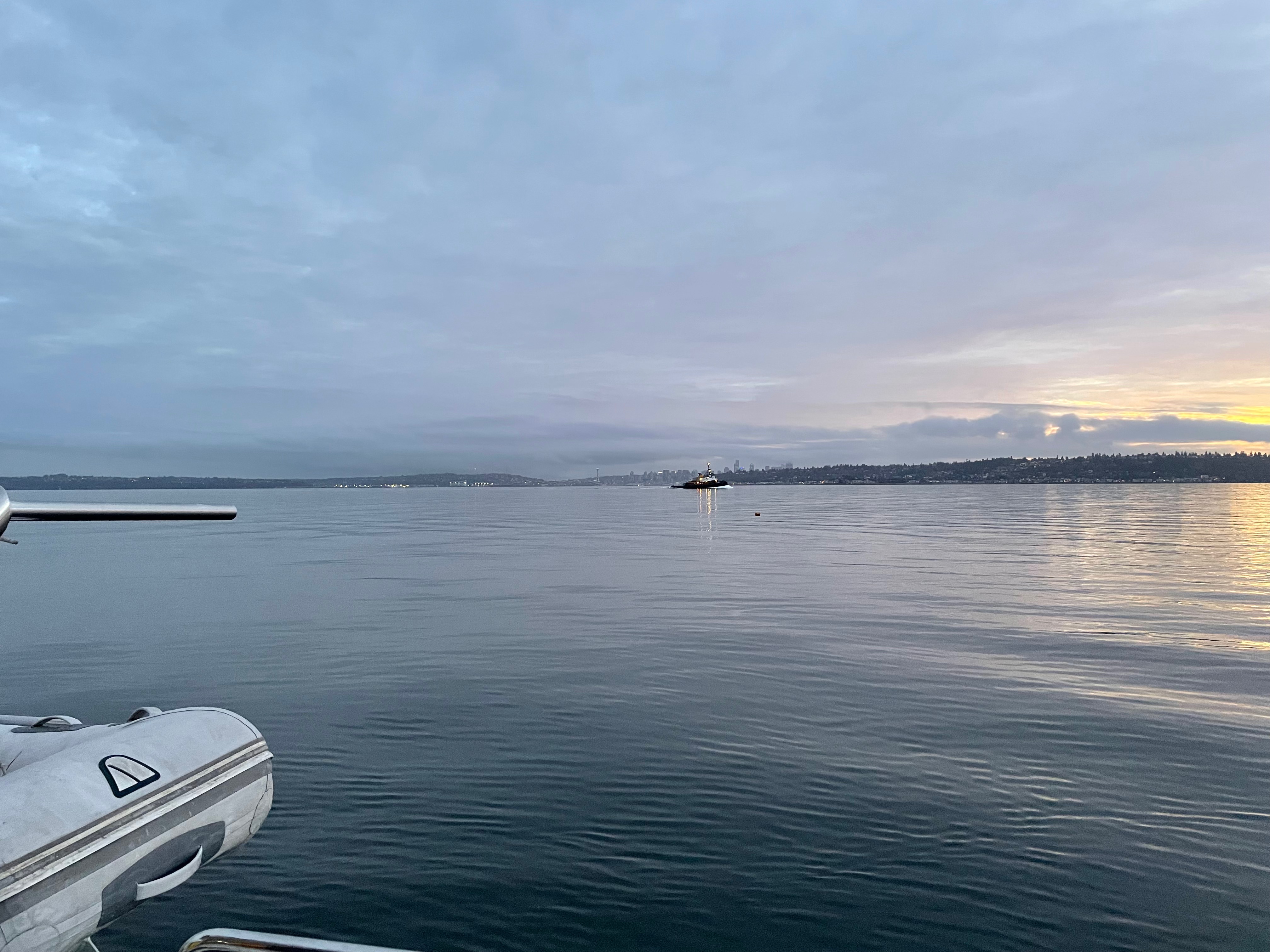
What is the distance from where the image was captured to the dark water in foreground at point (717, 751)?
23.0ft

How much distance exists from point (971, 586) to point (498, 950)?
25.2 metres

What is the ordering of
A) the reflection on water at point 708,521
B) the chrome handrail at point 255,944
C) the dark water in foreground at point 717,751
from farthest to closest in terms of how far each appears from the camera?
the reflection on water at point 708,521, the dark water in foreground at point 717,751, the chrome handrail at point 255,944

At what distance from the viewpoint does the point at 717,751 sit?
10945 millimetres

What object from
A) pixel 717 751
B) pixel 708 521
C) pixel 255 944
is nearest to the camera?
pixel 255 944

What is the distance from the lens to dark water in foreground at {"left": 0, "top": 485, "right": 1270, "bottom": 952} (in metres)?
7.00

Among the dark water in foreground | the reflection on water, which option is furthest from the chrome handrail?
the reflection on water

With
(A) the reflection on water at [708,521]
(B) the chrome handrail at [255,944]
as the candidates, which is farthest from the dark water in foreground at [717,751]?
(A) the reflection on water at [708,521]

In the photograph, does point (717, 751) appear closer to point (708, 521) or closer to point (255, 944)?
point (255, 944)

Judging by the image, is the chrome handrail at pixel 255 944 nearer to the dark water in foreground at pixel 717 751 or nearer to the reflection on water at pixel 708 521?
the dark water in foreground at pixel 717 751

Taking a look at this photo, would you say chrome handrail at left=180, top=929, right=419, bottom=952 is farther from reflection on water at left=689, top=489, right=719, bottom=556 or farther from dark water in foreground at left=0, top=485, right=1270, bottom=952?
reflection on water at left=689, top=489, right=719, bottom=556

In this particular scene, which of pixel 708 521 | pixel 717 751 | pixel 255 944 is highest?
pixel 255 944

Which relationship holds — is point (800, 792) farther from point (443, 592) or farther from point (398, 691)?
point (443, 592)

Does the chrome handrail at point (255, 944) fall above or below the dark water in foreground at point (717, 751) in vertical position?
above

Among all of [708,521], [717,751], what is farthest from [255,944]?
[708,521]
